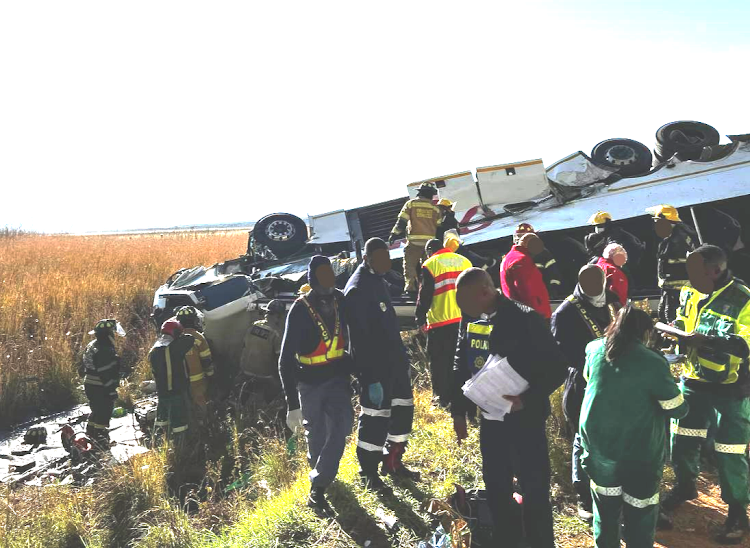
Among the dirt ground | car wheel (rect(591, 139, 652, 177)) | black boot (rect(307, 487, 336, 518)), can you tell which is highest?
car wheel (rect(591, 139, 652, 177))

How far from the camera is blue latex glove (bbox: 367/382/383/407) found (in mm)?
3582

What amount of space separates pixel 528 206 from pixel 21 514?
661cm

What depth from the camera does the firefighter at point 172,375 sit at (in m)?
5.47

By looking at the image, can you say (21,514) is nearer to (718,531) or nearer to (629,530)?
(629,530)

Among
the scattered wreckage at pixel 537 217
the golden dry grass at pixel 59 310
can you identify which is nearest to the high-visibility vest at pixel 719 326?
the scattered wreckage at pixel 537 217

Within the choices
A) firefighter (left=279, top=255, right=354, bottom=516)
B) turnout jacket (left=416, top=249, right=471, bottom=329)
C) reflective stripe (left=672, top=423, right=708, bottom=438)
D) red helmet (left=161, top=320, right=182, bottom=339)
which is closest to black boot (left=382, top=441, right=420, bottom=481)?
firefighter (left=279, top=255, right=354, bottom=516)

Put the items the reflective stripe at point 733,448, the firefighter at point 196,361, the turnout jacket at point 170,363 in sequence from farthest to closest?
the firefighter at point 196,361 < the turnout jacket at point 170,363 < the reflective stripe at point 733,448

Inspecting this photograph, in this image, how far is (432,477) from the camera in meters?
3.89

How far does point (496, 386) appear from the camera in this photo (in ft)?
8.30

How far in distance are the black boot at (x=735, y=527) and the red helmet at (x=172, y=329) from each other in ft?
15.4

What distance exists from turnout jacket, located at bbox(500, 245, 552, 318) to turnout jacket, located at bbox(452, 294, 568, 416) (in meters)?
1.15

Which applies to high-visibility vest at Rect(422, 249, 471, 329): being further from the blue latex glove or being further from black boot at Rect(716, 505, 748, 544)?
black boot at Rect(716, 505, 748, 544)

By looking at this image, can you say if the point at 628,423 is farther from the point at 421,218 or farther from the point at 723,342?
the point at 421,218

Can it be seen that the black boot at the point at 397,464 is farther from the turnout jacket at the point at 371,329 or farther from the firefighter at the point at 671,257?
the firefighter at the point at 671,257
